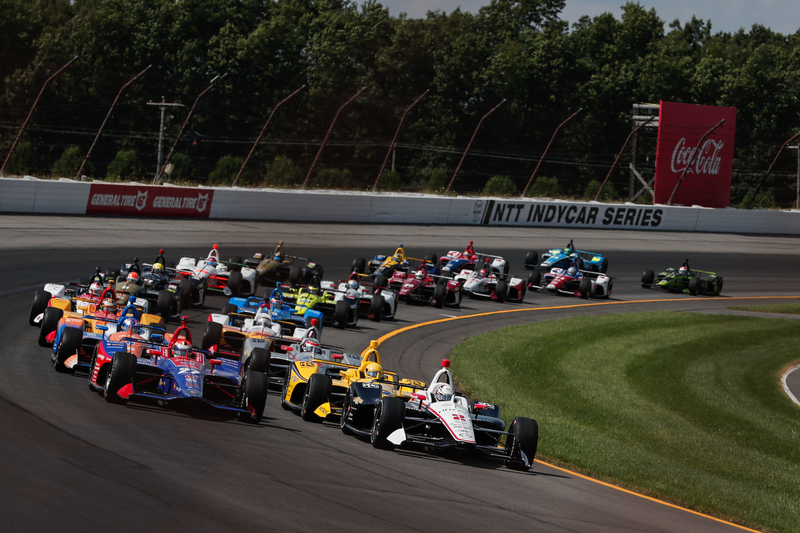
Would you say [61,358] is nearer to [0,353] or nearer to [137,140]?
[0,353]

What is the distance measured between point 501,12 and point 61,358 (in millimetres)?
81557

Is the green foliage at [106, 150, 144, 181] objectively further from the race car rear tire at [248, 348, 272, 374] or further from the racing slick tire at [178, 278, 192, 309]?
the race car rear tire at [248, 348, 272, 374]

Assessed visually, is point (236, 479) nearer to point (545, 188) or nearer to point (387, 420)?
point (387, 420)

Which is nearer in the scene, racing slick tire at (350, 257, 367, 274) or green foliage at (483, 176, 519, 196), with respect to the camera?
racing slick tire at (350, 257, 367, 274)

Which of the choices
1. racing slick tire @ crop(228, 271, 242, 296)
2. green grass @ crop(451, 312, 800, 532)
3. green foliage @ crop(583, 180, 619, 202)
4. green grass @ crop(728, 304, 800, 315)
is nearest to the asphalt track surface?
green grass @ crop(451, 312, 800, 532)

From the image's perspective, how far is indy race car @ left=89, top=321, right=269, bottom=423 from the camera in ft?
41.5

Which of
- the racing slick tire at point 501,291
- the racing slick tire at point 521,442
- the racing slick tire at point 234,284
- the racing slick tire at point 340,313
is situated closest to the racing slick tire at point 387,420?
the racing slick tire at point 521,442

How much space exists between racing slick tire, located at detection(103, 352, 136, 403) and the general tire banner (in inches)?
948

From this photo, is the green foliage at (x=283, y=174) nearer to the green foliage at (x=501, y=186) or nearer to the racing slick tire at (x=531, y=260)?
the green foliage at (x=501, y=186)

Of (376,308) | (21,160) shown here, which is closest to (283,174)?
(21,160)

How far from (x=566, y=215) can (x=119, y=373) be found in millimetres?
38392

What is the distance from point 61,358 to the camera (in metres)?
14.4

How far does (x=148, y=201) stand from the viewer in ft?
120

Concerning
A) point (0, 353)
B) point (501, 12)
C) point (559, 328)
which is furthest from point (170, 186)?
point (501, 12)
